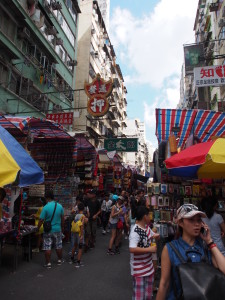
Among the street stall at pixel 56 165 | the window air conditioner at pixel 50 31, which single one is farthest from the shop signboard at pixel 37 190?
the window air conditioner at pixel 50 31

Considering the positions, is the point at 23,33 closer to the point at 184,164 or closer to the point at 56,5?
the point at 56,5

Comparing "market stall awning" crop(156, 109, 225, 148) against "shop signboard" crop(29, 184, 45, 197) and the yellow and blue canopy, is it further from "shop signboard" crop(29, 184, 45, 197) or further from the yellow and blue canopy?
"shop signboard" crop(29, 184, 45, 197)

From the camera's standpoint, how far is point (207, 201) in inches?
185

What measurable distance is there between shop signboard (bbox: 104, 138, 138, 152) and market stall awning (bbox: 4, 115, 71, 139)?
9.33 meters

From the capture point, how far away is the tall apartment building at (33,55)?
1340 centimetres

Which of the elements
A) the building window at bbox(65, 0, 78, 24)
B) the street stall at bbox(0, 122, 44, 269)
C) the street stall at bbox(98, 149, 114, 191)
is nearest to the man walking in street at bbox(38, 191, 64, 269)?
the street stall at bbox(0, 122, 44, 269)

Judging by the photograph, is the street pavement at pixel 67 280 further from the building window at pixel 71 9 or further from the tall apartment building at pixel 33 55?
the building window at pixel 71 9

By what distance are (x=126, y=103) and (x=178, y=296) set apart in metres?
61.9

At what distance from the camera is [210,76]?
930cm

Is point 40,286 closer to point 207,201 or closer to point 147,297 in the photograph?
point 147,297

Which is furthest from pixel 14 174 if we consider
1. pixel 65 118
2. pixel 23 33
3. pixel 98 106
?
pixel 23 33

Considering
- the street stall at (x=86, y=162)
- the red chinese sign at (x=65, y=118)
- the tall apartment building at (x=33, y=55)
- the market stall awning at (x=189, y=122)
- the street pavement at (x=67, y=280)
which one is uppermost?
the tall apartment building at (x=33, y=55)

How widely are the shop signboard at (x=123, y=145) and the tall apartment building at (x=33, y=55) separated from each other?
468 cm

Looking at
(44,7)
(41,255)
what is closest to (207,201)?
(41,255)
